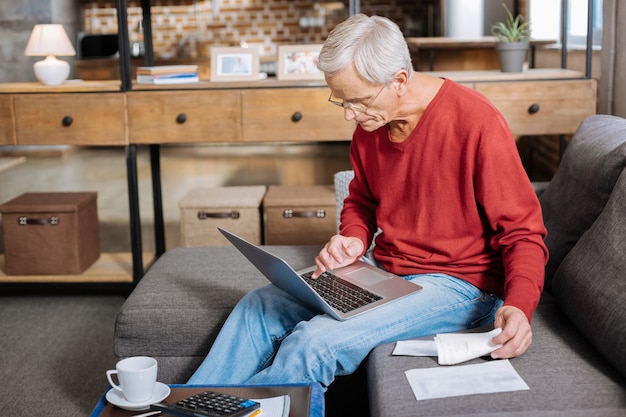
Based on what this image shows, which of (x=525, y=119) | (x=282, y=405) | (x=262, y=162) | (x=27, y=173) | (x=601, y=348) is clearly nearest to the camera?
(x=282, y=405)

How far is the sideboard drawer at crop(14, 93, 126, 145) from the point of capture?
3.24m

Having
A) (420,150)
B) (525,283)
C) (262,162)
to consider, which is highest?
(420,150)

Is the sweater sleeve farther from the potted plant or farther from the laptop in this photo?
the potted plant

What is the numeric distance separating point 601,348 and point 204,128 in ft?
6.56

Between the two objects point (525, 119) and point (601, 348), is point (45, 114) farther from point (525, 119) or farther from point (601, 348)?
point (601, 348)

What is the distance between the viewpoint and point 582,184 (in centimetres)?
212

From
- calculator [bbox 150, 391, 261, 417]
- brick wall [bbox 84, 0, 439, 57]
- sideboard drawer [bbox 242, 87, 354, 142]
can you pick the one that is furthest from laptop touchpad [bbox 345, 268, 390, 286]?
→ brick wall [bbox 84, 0, 439, 57]

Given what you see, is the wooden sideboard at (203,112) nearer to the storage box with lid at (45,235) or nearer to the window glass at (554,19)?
the storage box with lid at (45,235)

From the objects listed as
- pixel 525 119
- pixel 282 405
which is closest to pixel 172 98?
pixel 525 119

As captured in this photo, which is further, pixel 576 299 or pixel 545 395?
pixel 576 299

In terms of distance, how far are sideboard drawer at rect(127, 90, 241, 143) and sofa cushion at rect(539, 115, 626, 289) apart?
54.6 inches

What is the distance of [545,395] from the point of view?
4.90ft

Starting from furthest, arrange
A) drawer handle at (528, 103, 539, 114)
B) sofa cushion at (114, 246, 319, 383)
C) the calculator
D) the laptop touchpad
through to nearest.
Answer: drawer handle at (528, 103, 539, 114), sofa cushion at (114, 246, 319, 383), the laptop touchpad, the calculator

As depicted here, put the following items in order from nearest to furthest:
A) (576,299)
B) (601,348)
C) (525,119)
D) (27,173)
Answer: (601,348)
(576,299)
(525,119)
(27,173)
